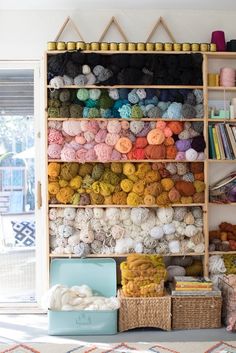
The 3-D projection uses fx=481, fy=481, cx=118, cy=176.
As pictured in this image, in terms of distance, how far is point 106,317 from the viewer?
3.55 m

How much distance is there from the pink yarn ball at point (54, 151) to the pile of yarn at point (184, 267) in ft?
4.31

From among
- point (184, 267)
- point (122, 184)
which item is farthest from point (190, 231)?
point (122, 184)

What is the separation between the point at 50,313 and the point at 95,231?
0.76 meters

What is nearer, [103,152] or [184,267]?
[103,152]

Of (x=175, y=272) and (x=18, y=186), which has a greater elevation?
(x=18, y=186)

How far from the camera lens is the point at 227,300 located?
3.73 metres

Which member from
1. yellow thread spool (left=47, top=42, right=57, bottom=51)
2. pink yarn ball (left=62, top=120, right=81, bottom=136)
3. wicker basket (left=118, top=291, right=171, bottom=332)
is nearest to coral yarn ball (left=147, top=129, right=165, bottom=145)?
pink yarn ball (left=62, top=120, right=81, bottom=136)

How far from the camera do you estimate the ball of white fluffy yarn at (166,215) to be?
155 inches

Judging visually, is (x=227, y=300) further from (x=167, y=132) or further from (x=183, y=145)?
(x=167, y=132)

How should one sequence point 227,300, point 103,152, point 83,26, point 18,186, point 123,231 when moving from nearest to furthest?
point 227,300, point 103,152, point 123,231, point 83,26, point 18,186

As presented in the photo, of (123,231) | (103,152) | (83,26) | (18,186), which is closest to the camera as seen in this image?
(103,152)

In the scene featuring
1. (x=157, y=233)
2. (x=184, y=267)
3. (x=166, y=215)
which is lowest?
(x=184, y=267)

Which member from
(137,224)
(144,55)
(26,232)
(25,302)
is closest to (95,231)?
(137,224)

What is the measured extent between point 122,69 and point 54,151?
0.86 meters
